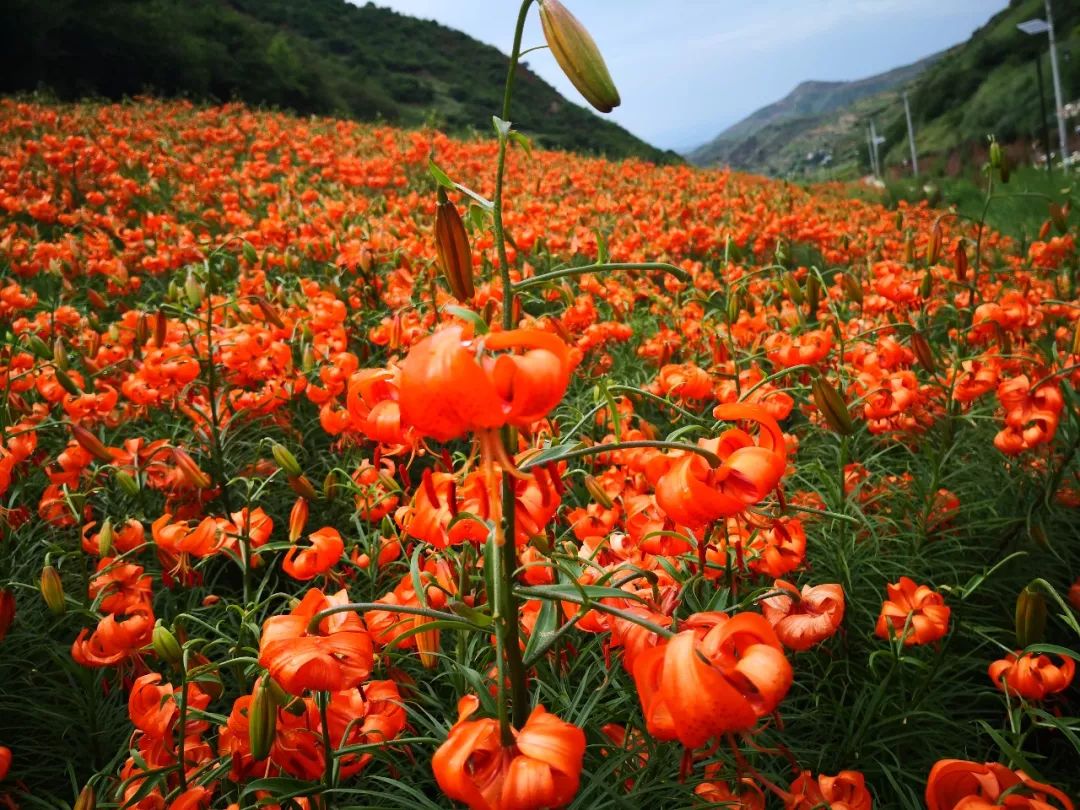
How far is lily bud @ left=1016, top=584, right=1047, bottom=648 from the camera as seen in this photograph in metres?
1.06

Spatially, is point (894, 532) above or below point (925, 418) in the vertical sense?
below

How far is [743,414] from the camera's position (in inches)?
25.8

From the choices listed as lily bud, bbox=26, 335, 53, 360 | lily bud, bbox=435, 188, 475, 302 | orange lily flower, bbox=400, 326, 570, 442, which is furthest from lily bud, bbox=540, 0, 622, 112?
lily bud, bbox=26, 335, 53, 360

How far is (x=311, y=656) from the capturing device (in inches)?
28.7

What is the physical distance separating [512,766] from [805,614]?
40 cm

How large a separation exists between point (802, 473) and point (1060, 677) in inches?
40.4

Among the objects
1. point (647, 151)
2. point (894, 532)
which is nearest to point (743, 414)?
point (894, 532)

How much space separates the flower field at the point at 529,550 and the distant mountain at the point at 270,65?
652cm

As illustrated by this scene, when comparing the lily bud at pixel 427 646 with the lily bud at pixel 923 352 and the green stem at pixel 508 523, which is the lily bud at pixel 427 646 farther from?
the lily bud at pixel 923 352

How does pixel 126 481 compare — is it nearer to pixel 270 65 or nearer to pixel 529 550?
pixel 529 550

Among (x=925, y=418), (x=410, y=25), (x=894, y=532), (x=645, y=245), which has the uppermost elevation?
(x=410, y=25)

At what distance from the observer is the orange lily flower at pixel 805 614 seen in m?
0.80

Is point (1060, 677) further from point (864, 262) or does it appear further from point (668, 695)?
point (864, 262)

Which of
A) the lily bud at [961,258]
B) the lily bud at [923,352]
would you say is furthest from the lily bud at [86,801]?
the lily bud at [961,258]
